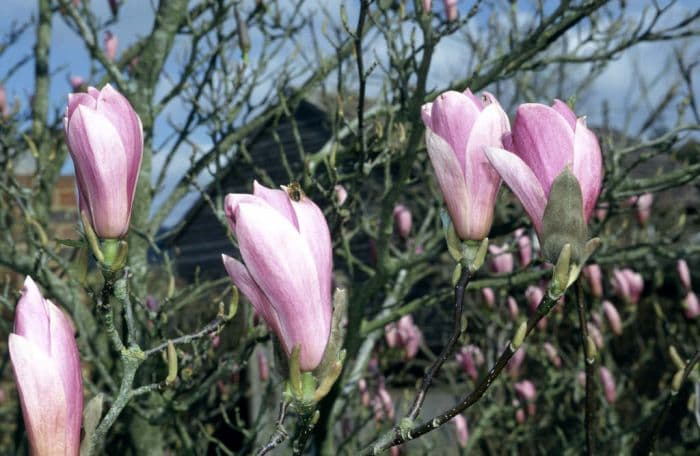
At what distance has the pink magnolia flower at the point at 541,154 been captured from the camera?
1.22 metres

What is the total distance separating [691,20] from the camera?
3.05 metres

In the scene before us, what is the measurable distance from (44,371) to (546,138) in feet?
2.43

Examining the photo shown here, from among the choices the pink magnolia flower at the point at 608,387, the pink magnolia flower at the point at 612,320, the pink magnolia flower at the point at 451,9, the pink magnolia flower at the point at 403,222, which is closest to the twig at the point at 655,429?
the pink magnolia flower at the point at 451,9

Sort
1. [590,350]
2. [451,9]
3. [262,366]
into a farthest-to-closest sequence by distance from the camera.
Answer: [262,366] < [451,9] < [590,350]

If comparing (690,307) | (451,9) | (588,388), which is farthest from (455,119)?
(690,307)

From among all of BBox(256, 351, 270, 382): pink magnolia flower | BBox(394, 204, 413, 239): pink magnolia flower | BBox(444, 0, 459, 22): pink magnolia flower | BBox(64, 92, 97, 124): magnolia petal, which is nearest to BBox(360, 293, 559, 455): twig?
BBox(64, 92, 97, 124): magnolia petal

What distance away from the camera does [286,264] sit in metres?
1.10

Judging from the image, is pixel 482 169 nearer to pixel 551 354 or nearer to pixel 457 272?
pixel 457 272

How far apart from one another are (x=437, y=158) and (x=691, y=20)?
84.5 inches

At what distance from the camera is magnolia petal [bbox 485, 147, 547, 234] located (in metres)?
1.22

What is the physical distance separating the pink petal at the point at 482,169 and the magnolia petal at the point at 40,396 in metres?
0.66

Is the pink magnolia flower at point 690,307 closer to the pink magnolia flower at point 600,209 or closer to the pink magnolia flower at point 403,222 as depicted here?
the pink magnolia flower at point 600,209

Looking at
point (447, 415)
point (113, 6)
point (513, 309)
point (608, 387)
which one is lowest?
point (608, 387)

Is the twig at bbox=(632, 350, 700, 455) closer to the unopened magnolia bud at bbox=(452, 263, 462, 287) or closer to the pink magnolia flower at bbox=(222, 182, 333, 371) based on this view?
the unopened magnolia bud at bbox=(452, 263, 462, 287)
